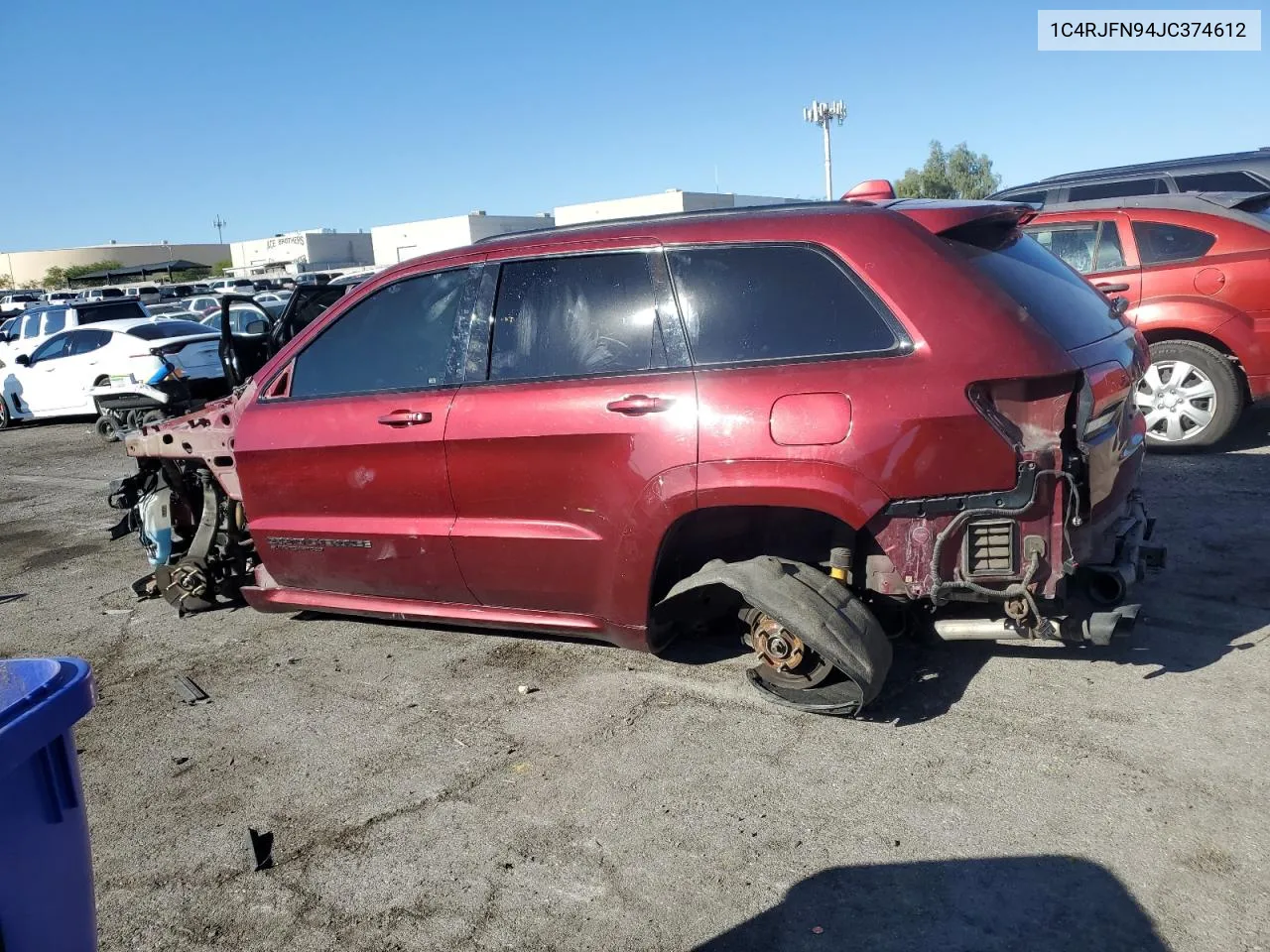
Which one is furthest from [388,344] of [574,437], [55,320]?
[55,320]

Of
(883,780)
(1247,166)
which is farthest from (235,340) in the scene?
(1247,166)

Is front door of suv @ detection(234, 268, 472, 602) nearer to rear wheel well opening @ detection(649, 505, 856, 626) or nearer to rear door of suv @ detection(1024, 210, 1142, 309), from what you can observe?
rear wheel well opening @ detection(649, 505, 856, 626)

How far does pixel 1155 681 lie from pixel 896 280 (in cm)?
186

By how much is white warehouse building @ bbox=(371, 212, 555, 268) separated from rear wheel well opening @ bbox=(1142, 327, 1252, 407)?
5226 centimetres

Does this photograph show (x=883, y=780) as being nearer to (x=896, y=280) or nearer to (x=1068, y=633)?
(x=1068, y=633)

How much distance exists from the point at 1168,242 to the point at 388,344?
5.85 metres

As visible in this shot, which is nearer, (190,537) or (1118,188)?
(190,537)

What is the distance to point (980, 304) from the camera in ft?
10.8

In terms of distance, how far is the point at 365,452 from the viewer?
13.9 feet

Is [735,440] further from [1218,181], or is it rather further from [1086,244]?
[1218,181]

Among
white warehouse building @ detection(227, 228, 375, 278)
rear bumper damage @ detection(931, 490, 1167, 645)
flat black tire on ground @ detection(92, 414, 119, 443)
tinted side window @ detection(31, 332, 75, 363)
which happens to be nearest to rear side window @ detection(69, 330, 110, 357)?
tinted side window @ detection(31, 332, 75, 363)

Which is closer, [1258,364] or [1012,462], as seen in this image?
[1012,462]

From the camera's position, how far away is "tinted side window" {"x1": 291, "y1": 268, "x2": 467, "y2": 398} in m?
4.22

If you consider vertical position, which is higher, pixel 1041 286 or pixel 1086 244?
pixel 1086 244
